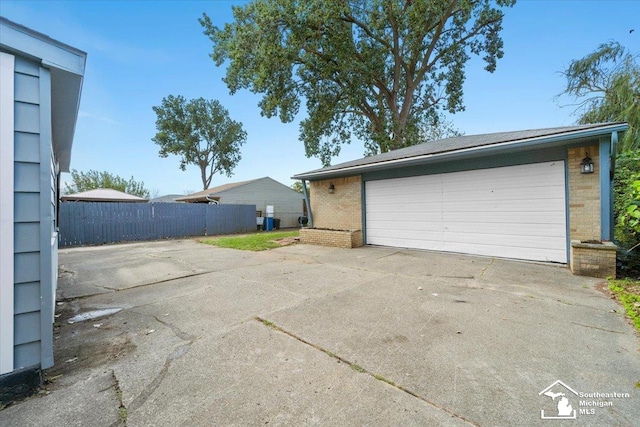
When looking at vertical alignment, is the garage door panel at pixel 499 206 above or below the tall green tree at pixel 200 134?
below

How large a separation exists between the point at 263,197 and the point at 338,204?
1150 centimetres

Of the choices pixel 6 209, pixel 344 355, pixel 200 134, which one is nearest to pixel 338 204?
pixel 344 355

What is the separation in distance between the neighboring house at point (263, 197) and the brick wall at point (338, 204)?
978 centimetres

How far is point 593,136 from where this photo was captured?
16.2 ft

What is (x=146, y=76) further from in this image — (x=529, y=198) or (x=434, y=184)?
(x=529, y=198)

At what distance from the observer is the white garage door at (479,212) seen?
18.8 feet

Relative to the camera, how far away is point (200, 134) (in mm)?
27078

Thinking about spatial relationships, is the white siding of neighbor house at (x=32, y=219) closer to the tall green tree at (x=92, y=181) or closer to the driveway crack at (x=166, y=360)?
the driveway crack at (x=166, y=360)

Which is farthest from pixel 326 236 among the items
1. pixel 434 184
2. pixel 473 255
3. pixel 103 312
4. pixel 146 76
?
pixel 146 76

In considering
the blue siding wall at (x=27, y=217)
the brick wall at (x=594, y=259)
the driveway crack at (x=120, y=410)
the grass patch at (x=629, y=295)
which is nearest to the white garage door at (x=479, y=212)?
the brick wall at (x=594, y=259)

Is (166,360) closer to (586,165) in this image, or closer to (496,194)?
(496,194)

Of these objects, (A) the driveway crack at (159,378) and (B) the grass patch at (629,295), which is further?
(B) the grass patch at (629,295)

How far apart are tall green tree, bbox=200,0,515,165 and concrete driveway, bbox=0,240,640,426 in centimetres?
1120

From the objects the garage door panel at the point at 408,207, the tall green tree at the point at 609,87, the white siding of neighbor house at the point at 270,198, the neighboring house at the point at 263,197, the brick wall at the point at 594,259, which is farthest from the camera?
the white siding of neighbor house at the point at 270,198
